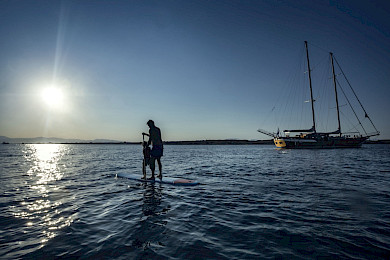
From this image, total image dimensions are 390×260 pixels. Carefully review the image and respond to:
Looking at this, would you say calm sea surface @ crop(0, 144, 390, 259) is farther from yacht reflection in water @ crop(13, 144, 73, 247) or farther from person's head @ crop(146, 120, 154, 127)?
person's head @ crop(146, 120, 154, 127)

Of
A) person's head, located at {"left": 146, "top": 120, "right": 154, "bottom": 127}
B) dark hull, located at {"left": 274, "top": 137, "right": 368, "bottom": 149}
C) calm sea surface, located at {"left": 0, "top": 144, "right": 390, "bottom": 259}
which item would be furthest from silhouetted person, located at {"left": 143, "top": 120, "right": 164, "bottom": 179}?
dark hull, located at {"left": 274, "top": 137, "right": 368, "bottom": 149}

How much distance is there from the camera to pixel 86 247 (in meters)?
3.81

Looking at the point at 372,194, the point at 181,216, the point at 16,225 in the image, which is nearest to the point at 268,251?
the point at 181,216

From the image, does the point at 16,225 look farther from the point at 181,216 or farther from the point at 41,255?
the point at 181,216

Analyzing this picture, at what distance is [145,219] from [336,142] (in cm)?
6803

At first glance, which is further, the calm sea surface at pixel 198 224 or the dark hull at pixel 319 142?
the dark hull at pixel 319 142

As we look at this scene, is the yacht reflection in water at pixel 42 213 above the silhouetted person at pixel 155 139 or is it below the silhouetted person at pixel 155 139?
below

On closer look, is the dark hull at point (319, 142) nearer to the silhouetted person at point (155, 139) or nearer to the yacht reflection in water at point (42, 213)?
the silhouetted person at point (155, 139)

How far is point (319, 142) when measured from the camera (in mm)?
54531

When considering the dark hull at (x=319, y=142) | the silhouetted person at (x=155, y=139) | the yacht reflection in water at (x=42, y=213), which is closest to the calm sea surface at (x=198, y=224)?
the yacht reflection in water at (x=42, y=213)

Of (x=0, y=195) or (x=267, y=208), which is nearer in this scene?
(x=267, y=208)

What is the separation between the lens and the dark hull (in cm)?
5455

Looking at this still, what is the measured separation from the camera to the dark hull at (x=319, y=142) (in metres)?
54.6

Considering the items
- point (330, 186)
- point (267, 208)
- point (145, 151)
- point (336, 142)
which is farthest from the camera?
point (336, 142)
